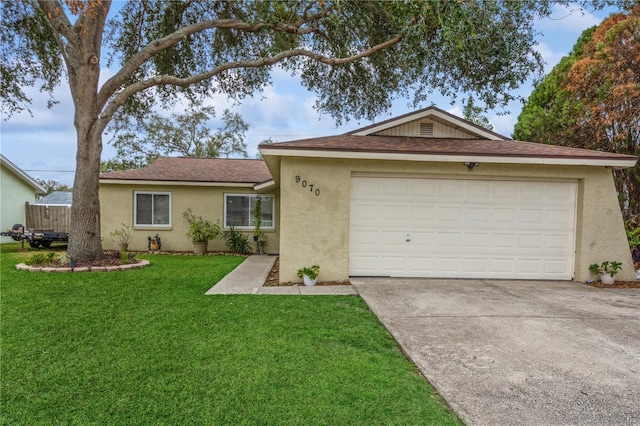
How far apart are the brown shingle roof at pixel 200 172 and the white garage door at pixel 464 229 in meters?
6.91

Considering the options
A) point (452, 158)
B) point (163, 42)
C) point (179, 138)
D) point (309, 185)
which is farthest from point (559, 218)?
point (179, 138)

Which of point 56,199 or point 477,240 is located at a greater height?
point 56,199

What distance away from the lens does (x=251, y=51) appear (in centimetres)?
1248

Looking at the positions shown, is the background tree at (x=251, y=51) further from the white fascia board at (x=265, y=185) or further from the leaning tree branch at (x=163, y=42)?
the white fascia board at (x=265, y=185)

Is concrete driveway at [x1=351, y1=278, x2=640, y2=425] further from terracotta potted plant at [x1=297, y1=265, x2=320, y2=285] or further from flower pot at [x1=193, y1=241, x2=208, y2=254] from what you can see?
flower pot at [x1=193, y1=241, x2=208, y2=254]

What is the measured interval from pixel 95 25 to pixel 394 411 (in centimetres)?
1186

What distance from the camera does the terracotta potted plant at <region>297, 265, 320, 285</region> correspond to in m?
7.48

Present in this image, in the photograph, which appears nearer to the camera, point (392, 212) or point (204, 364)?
point (204, 364)

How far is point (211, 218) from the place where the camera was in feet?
46.6

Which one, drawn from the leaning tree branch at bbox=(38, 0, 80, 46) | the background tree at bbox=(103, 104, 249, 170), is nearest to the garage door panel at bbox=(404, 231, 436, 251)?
the leaning tree branch at bbox=(38, 0, 80, 46)

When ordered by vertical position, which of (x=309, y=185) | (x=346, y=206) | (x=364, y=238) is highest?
(x=309, y=185)

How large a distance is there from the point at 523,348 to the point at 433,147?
5.03 m

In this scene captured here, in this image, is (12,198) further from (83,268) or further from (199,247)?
(83,268)

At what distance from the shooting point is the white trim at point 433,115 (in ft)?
32.6
